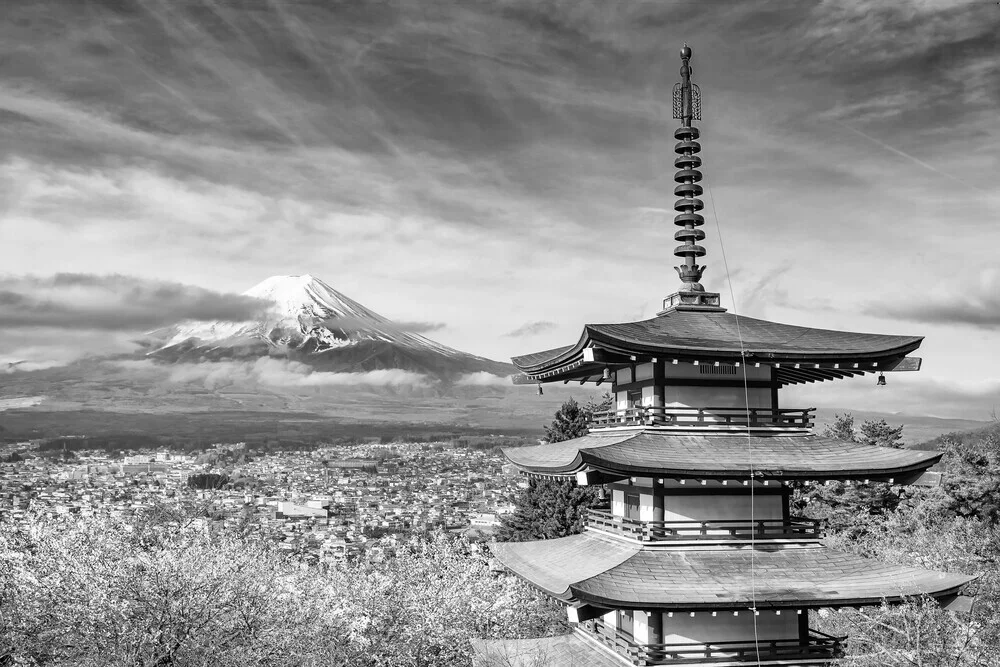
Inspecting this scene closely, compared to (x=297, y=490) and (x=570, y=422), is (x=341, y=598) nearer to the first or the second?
(x=570, y=422)

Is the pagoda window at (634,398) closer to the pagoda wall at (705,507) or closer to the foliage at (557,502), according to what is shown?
the pagoda wall at (705,507)

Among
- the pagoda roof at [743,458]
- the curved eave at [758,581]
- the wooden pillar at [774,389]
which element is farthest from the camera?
the wooden pillar at [774,389]

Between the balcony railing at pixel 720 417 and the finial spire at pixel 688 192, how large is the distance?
305cm

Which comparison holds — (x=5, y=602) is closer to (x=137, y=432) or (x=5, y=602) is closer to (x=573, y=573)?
(x=573, y=573)

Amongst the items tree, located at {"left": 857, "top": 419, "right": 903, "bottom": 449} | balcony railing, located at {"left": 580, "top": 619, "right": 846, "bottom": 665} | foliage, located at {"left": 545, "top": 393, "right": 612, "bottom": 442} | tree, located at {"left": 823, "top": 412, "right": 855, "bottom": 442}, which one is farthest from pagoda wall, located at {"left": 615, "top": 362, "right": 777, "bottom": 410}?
tree, located at {"left": 857, "top": 419, "right": 903, "bottom": 449}

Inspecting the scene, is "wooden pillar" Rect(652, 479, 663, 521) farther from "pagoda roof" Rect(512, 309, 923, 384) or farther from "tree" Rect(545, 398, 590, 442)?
"tree" Rect(545, 398, 590, 442)

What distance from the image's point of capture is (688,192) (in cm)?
1916

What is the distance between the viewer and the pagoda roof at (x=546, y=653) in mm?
17734

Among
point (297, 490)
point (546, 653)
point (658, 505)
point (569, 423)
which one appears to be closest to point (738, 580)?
point (658, 505)

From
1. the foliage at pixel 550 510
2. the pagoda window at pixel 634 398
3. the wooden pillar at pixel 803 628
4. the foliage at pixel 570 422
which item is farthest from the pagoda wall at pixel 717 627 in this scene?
the foliage at pixel 570 422

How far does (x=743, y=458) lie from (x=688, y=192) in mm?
5920

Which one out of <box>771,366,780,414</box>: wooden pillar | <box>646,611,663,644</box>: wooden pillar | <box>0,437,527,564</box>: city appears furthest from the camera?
<box>0,437,527,564</box>: city

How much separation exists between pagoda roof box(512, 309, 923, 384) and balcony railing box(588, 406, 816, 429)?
1.00 meters

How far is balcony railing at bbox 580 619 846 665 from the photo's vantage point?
613 inches
